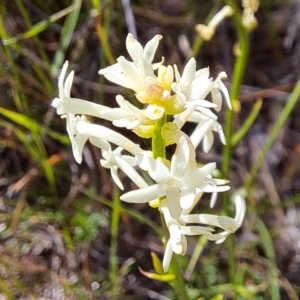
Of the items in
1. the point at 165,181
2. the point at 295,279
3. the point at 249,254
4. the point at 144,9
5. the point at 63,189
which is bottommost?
the point at 295,279

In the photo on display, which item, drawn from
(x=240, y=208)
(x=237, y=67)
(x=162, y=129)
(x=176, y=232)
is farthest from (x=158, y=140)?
(x=237, y=67)

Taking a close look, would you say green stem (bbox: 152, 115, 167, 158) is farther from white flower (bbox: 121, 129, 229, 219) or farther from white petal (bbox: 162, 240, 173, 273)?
white petal (bbox: 162, 240, 173, 273)

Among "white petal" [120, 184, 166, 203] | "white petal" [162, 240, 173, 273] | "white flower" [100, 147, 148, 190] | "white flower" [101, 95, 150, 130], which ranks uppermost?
"white flower" [101, 95, 150, 130]

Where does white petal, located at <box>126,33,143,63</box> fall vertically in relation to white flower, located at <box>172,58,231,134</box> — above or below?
above

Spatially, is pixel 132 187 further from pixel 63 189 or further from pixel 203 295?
pixel 203 295

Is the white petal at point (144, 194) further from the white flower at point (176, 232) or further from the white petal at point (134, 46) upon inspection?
the white petal at point (134, 46)

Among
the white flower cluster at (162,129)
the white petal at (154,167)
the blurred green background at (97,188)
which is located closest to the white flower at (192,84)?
the white flower cluster at (162,129)

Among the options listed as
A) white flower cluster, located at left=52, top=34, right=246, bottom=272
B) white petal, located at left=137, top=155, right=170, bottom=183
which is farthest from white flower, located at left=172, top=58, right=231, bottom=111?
white petal, located at left=137, top=155, right=170, bottom=183

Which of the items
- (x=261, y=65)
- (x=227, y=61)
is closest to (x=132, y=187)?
(x=227, y=61)

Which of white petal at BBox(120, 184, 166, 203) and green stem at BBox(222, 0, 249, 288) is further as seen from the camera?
green stem at BBox(222, 0, 249, 288)

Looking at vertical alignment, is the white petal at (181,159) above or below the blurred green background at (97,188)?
above

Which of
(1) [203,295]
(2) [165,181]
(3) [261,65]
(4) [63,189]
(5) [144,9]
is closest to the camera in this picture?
(2) [165,181]
